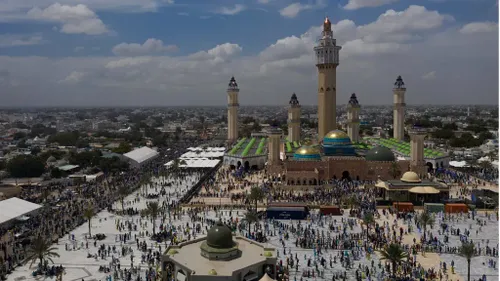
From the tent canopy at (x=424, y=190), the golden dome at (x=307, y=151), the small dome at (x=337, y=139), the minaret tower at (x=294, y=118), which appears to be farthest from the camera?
the minaret tower at (x=294, y=118)

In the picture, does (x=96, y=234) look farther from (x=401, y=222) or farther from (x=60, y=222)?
(x=401, y=222)

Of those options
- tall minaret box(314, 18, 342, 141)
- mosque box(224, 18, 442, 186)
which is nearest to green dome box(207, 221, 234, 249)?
mosque box(224, 18, 442, 186)

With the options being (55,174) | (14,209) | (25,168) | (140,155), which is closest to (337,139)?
(140,155)

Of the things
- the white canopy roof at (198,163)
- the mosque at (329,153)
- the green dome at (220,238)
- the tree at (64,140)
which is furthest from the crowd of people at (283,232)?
the tree at (64,140)

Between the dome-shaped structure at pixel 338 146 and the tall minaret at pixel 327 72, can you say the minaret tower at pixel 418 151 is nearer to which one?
the dome-shaped structure at pixel 338 146

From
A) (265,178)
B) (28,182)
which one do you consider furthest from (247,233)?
(28,182)

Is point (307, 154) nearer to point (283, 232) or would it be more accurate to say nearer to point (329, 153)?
point (329, 153)
